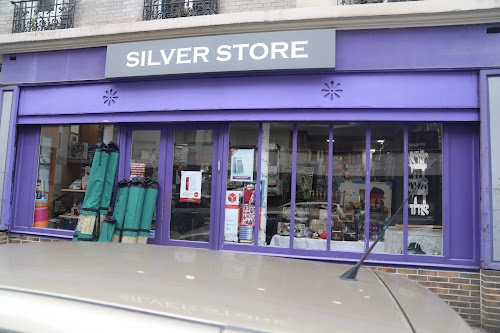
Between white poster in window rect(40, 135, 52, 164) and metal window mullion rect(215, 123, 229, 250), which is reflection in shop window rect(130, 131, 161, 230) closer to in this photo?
metal window mullion rect(215, 123, 229, 250)

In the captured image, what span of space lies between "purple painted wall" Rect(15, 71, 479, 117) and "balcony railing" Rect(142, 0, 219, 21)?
1350 mm

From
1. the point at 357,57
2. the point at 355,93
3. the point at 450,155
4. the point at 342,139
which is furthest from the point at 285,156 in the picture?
the point at 450,155

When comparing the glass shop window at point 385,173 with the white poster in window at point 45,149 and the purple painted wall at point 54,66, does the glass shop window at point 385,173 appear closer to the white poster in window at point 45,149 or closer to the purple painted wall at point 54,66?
the purple painted wall at point 54,66

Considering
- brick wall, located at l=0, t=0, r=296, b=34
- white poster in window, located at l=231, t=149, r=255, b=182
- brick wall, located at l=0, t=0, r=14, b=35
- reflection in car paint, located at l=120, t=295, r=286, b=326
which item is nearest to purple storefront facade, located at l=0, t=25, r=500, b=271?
white poster in window, located at l=231, t=149, r=255, b=182

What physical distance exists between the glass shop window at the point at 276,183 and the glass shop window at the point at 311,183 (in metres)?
0.14

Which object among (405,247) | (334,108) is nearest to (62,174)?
(334,108)

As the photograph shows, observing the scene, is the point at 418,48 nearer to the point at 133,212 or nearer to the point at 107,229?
the point at 133,212

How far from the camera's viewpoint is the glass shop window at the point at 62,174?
6.61 meters

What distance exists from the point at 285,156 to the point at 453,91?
271 centimetres

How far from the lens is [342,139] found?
17.6ft

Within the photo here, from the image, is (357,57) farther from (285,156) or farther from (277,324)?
(277,324)

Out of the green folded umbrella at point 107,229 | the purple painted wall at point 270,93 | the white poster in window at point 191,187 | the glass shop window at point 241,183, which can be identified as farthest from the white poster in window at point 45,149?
the glass shop window at point 241,183

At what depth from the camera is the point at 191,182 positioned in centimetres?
599

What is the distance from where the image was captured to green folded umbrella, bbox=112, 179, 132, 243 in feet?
18.1
